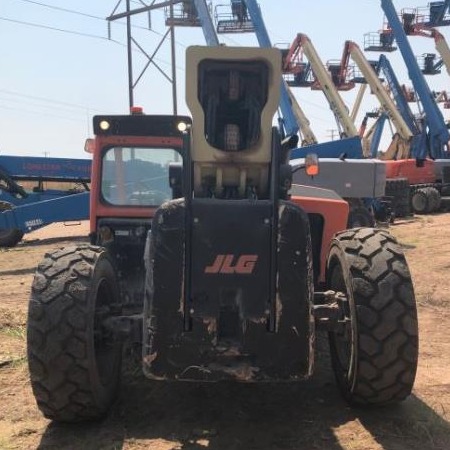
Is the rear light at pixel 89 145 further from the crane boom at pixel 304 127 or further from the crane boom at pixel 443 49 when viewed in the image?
the crane boom at pixel 443 49

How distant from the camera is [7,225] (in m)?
12.8

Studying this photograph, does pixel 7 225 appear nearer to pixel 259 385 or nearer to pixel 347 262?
pixel 259 385

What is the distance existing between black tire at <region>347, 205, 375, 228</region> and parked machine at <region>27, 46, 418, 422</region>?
8.13 metres

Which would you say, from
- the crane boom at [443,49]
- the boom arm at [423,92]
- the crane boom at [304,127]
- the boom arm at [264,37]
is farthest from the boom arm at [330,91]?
the crane boom at [443,49]

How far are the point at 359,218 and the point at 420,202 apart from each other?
947 centimetres

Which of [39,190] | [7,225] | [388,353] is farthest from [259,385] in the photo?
[39,190]

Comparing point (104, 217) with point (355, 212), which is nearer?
point (104, 217)

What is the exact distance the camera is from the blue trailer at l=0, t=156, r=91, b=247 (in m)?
12.9

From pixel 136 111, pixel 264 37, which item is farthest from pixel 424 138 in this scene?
pixel 136 111

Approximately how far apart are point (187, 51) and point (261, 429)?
227cm

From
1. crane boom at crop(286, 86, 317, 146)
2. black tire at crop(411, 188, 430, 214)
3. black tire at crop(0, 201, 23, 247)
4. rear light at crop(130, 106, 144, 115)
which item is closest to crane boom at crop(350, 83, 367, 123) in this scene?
crane boom at crop(286, 86, 317, 146)

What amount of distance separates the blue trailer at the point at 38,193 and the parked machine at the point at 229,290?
31.0 feet

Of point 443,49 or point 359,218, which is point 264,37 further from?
point 359,218

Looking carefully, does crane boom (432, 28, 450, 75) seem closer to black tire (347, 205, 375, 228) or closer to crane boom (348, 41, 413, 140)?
crane boom (348, 41, 413, 140)
